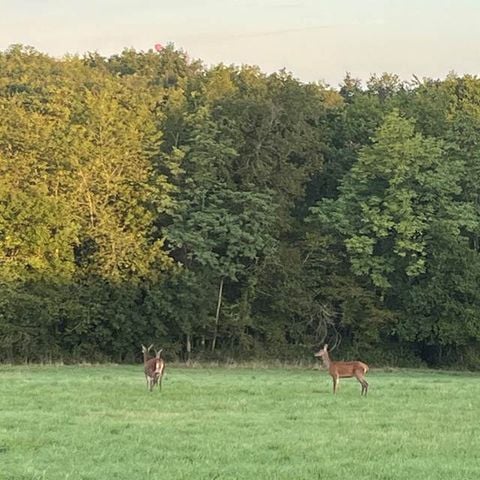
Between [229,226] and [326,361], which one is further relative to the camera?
[229,226]

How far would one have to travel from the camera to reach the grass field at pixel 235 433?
10.6 metres

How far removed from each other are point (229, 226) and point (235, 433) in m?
27.9

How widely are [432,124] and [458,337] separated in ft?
34.8

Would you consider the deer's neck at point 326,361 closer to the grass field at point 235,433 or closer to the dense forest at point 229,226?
the grass field at point 235,433

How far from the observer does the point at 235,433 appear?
44.5 feet

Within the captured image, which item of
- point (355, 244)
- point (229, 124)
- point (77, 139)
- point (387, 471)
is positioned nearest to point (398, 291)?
point (355, 244)

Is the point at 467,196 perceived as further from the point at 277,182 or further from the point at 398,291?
the point at 277,182

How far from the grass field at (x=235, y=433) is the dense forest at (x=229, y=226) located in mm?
18838

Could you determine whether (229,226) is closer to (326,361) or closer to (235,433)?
(326,361)

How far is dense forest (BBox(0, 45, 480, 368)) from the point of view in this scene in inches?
1561

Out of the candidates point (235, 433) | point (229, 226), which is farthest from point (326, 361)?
point (229, 226)

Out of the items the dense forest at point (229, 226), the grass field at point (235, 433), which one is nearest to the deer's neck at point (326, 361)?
the grass field at point (235, 433)

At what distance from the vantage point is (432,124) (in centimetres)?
4425

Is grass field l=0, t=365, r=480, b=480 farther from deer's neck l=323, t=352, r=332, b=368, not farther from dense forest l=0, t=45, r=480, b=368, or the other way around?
dense forest l=0, t=45, r=480, b=368
